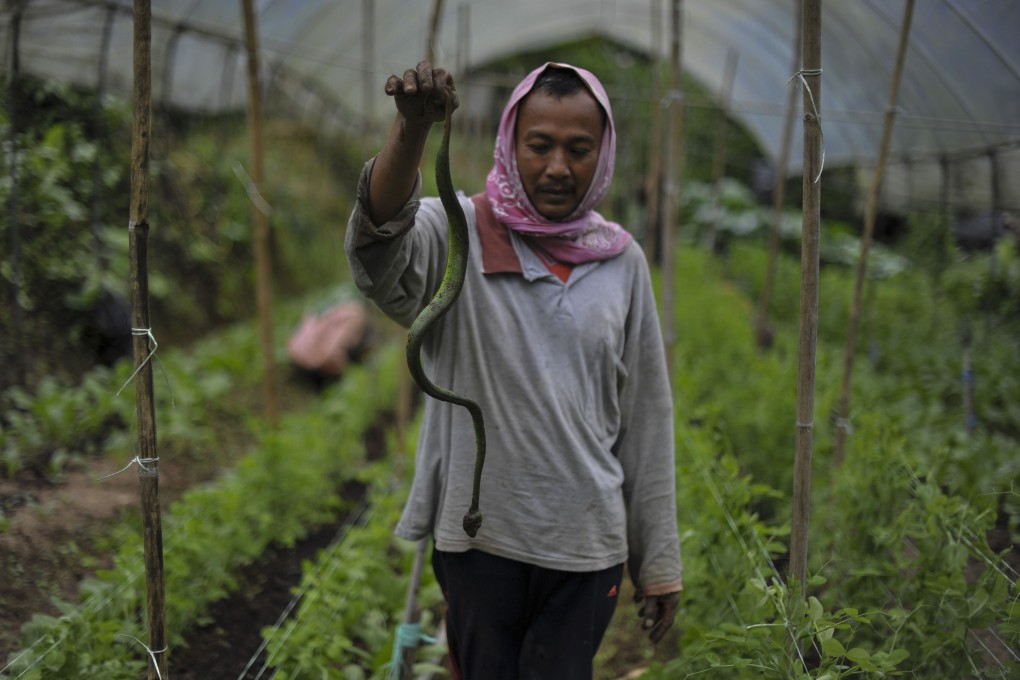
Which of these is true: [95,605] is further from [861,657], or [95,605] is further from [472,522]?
[861,657]

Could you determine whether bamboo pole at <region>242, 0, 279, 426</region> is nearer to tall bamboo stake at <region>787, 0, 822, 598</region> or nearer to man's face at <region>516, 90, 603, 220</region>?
man's face at <region>516, 90, 603, 220</region>

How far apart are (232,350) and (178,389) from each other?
1.20 meters

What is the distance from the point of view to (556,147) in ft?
5.83

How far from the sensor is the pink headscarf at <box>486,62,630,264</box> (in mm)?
1807

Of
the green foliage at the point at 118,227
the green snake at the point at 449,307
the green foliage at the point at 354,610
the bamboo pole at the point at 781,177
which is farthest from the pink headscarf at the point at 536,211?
the bamboo pole at the point at 781,177

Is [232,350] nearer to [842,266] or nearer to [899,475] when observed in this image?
[899,475]

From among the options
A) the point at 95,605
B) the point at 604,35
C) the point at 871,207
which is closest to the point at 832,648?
the point at 871,207

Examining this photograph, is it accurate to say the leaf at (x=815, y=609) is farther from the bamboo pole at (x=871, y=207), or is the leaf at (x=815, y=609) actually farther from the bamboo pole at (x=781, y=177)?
the bamboo pole at (x=781, y=177)

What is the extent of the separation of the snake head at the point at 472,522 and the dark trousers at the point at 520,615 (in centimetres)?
16

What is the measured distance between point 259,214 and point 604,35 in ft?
31.5

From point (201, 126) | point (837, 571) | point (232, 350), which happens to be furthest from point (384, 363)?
point (837, 571)

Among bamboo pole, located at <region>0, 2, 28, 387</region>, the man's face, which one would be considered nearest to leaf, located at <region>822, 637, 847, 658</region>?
the man's face

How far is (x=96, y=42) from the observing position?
4.76m

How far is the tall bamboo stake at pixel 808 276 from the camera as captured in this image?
5.75 feet
